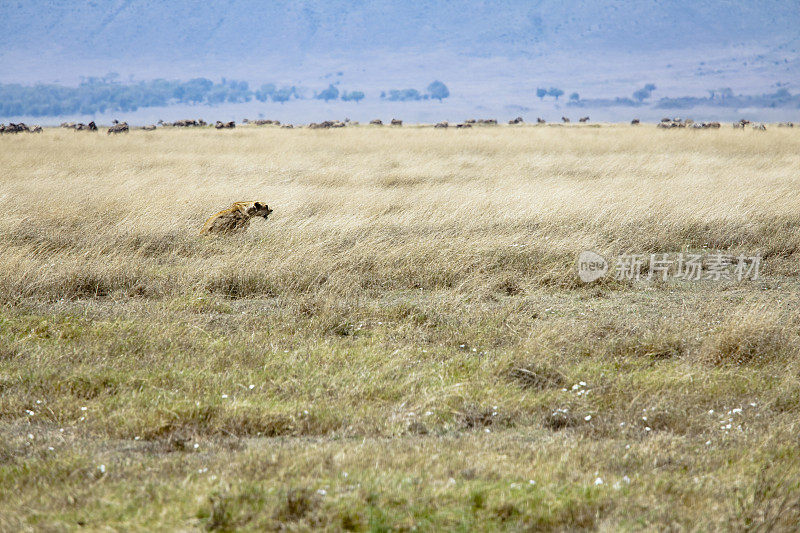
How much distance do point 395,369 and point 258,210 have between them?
615cm

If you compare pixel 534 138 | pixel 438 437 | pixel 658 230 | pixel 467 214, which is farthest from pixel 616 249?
pixel 534 138

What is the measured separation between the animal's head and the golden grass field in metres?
0.25

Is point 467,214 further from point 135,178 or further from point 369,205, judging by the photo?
point 135,178

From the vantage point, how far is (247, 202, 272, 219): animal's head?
10250mm

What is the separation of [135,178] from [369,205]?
247 inches

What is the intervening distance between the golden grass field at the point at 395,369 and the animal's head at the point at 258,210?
0.25 m

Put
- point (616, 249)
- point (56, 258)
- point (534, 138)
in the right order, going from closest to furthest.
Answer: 1. point (56, 258)
2. point (616, 249)
3. point (534, 138)

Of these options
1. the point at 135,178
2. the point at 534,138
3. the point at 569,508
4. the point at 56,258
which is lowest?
the point at 569,508

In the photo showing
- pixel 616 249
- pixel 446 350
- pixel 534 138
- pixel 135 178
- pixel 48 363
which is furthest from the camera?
pixel 534 138

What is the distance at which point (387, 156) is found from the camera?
20516 millimetres

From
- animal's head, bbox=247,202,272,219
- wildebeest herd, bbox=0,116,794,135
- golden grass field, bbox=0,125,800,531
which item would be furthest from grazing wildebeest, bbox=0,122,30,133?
animal's head, bbox=247,202,272,219

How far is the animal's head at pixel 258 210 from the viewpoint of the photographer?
1025cm

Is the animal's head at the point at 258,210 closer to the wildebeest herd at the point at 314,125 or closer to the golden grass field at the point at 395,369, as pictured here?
the golden grass field at the point at 395,369

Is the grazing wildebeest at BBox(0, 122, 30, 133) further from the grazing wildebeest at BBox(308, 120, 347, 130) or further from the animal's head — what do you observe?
the animal's head
